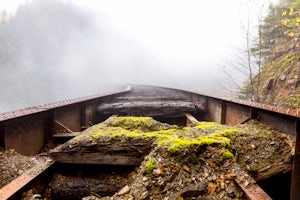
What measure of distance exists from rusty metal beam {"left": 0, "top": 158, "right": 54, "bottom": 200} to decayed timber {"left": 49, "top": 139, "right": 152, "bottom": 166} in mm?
120

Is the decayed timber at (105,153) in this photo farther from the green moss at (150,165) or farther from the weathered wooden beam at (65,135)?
the weathered wooden beam at (65,135)

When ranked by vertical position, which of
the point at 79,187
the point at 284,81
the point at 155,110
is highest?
the point at 284,81

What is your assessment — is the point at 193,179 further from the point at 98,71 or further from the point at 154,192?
the point at 98,71

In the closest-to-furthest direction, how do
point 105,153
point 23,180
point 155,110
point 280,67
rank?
1. point 23,180
2. point 105,153
3. point 155,110
4. point 280,67

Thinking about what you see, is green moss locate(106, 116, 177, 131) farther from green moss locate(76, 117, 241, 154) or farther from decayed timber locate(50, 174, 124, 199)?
decayed timber locate(50, 174, 124, 199)

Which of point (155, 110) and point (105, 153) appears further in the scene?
point (155, 110)

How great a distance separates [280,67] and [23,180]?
26.2 ft

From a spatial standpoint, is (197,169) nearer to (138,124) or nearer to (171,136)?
(171,136)

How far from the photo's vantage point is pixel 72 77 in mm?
57188

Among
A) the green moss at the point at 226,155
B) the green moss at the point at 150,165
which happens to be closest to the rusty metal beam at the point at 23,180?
the green moss at the point at 150,165

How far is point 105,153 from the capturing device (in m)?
1.95

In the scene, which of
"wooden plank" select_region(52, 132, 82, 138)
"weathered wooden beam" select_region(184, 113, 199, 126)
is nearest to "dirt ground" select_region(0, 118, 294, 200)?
"wooden plank" select_region(52, 132, 82, 138)

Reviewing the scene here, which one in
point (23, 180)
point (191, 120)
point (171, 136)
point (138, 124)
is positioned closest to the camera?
point (23, 180)

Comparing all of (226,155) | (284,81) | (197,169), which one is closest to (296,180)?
(226,155)
